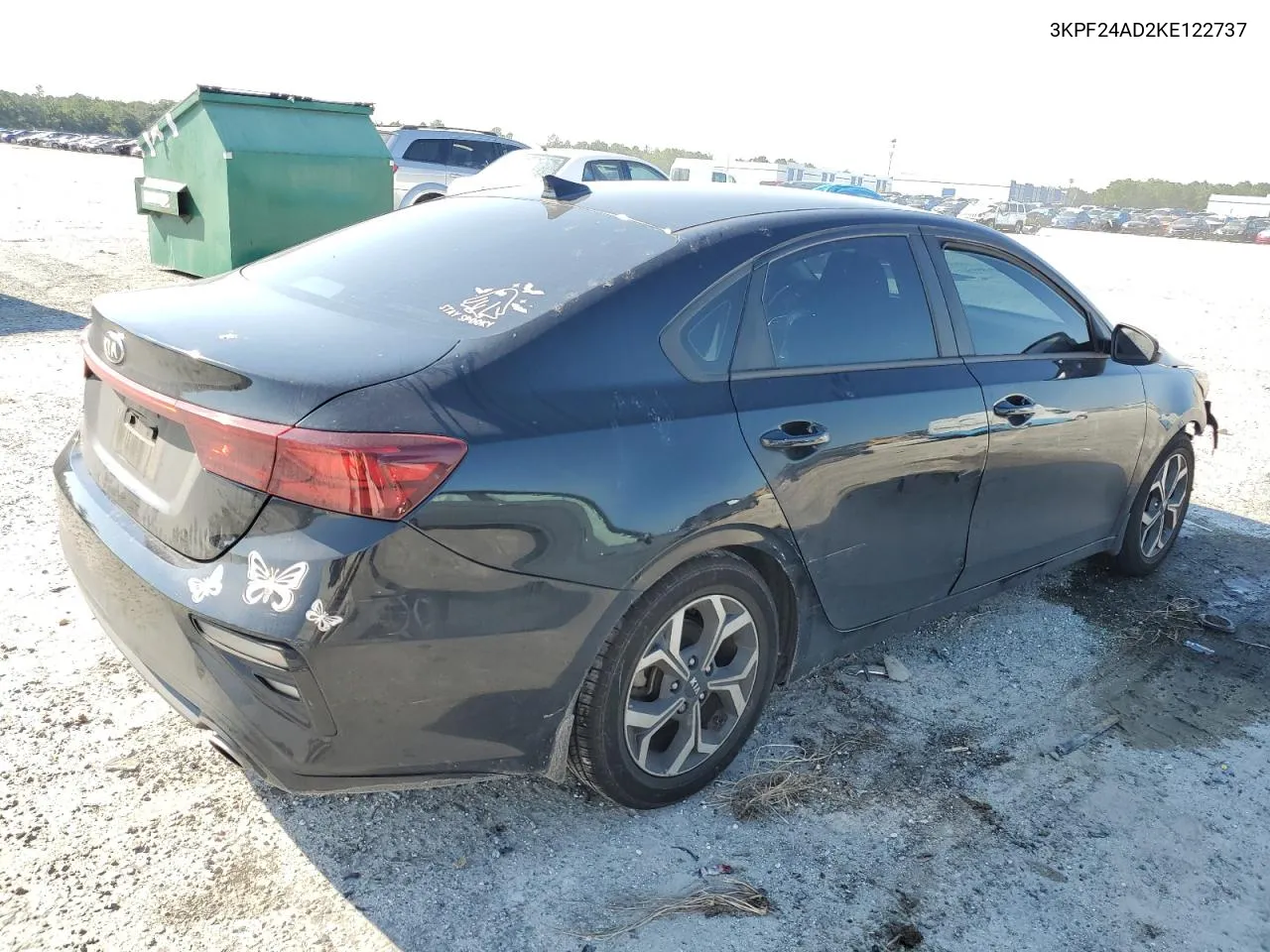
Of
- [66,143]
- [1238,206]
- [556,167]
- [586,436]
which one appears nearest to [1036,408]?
[586,436]

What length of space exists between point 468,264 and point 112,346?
96 cm

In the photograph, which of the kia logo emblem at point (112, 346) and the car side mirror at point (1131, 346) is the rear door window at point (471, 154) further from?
the kia logo emblem at point (112, 346)

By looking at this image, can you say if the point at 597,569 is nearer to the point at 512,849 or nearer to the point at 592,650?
the point at 592,650

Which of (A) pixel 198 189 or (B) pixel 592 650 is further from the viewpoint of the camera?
(A) pixel 198 189

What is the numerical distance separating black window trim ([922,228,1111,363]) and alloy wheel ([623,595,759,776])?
139 cm

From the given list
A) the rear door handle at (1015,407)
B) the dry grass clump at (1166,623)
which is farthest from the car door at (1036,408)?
the dry grass clump at (1166,623)

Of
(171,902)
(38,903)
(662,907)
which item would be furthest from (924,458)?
(38,903)

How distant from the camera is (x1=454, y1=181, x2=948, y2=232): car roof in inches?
117

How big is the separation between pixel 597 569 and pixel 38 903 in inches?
60.4

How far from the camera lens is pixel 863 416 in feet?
9.78

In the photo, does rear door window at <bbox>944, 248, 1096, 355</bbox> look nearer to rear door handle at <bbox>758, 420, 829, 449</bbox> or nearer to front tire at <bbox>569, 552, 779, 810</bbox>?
rear door handle at <bbox>758, 420, 829, 449</bbox>

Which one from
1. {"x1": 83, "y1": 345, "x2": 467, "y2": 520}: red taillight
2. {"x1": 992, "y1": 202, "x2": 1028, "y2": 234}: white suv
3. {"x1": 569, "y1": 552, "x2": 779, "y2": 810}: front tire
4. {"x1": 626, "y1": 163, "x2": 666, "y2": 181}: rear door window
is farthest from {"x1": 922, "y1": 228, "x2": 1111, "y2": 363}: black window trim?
{"x1": 992, "y1": 202, "x2": 1028, "y2": 234}: white suv

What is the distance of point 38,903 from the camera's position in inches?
90.8

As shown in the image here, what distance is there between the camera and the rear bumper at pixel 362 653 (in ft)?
6.79
